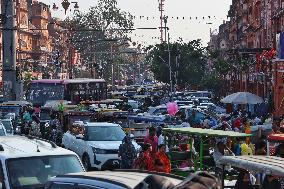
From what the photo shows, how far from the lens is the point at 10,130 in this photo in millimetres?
26281

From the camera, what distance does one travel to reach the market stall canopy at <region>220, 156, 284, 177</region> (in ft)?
27.1

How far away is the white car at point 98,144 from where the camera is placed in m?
21.0

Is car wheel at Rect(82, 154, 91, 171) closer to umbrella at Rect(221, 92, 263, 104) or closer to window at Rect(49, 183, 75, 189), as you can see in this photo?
window at Rect(49, 183, 75, 189)

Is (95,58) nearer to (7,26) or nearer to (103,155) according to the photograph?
(7,26)

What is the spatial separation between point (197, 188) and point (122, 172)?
1.91 m

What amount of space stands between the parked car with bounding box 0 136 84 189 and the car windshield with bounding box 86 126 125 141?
11.0m

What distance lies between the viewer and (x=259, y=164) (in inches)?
336

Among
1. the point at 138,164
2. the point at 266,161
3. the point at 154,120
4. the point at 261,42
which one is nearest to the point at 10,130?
the point at 154,120

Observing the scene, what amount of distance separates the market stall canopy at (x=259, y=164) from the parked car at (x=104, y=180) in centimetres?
109

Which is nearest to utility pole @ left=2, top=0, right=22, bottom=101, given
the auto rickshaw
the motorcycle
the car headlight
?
the motorcycle

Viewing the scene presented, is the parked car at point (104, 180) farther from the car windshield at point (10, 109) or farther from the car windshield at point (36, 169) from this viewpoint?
the car windshield at point (10, 109)

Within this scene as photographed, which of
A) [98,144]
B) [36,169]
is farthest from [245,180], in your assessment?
[98,144]

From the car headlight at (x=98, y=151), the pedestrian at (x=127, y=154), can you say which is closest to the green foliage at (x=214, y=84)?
the car headlight at (x=98, y=151)

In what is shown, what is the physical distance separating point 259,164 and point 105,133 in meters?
13.9
